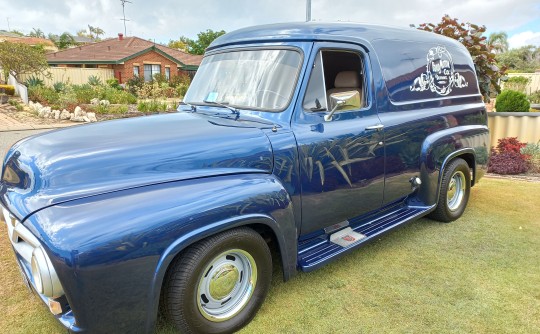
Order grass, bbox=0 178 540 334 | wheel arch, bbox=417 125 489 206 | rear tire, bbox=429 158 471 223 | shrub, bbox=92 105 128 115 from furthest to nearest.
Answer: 1. shrub, bbox=92 105 128 115
2. rear tire, bbox=429 158 471 223
3. wheel arch, bbox=417 125 489 206
4. grass, bbox=0 178 540 334

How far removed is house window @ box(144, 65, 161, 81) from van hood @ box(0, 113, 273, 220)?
30.1m

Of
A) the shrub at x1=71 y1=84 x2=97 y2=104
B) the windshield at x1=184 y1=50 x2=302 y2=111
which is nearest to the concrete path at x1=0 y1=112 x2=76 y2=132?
the shrub at x1=71 y1=84 x2=97 y2=104

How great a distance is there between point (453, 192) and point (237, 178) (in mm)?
3315

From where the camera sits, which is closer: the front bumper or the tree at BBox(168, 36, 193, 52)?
the front bumper

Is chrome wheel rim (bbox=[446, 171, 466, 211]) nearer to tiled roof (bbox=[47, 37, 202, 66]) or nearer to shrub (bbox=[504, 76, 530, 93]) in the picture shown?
shrub (bbox=[504, 76, 530, 93])

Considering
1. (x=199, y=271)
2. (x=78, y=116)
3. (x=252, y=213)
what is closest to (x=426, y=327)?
(x=252, y=213)

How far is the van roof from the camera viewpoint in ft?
10.3

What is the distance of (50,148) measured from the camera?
94.7 inches

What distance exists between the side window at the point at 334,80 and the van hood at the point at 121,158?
60cm

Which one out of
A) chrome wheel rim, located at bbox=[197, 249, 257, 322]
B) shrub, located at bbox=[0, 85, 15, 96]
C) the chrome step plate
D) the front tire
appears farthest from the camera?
shrub, located at bbox=[0, 85, 15, 96]

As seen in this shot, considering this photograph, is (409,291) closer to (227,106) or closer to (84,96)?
(227,106)

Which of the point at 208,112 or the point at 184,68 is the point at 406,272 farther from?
the point at 184,68

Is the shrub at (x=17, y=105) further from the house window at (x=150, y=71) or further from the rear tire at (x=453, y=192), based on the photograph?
the rear tire at (x=453, y=192)

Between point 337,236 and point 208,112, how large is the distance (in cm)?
159
